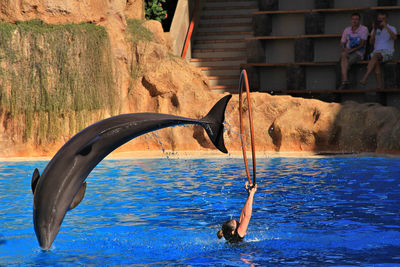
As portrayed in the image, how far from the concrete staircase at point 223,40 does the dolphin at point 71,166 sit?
11.6 meters

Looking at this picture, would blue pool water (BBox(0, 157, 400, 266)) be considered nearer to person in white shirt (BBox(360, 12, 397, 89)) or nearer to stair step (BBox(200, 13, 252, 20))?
person in white shirt (BBox(360, 12, 397, 89))

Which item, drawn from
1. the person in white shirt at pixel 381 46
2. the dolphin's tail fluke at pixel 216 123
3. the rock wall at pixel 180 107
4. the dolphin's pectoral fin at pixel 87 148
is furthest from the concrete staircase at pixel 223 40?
the dolphin's pectoral fin at pixel 87 148

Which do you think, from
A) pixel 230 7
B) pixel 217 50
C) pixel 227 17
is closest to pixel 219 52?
pixel 217 50

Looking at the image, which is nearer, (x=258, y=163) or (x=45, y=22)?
(x=258, y=163)

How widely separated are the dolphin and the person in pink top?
36.4ft

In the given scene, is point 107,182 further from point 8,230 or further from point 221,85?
point 221,85

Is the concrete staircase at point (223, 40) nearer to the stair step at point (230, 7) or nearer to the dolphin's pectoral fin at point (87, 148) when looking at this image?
the stair step at point (230, 7)

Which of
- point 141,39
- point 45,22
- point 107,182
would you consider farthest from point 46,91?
point 107,182

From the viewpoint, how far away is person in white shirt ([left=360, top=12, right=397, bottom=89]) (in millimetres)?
15227

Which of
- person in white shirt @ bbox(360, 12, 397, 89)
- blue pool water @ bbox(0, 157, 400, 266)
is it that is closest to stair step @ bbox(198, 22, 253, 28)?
person in white shirt @ bbox(360, 12, 397, 89)

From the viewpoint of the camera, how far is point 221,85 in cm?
1711

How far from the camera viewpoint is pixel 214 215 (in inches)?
324

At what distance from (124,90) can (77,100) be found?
5.18ft

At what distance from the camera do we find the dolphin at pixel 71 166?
4.98m
